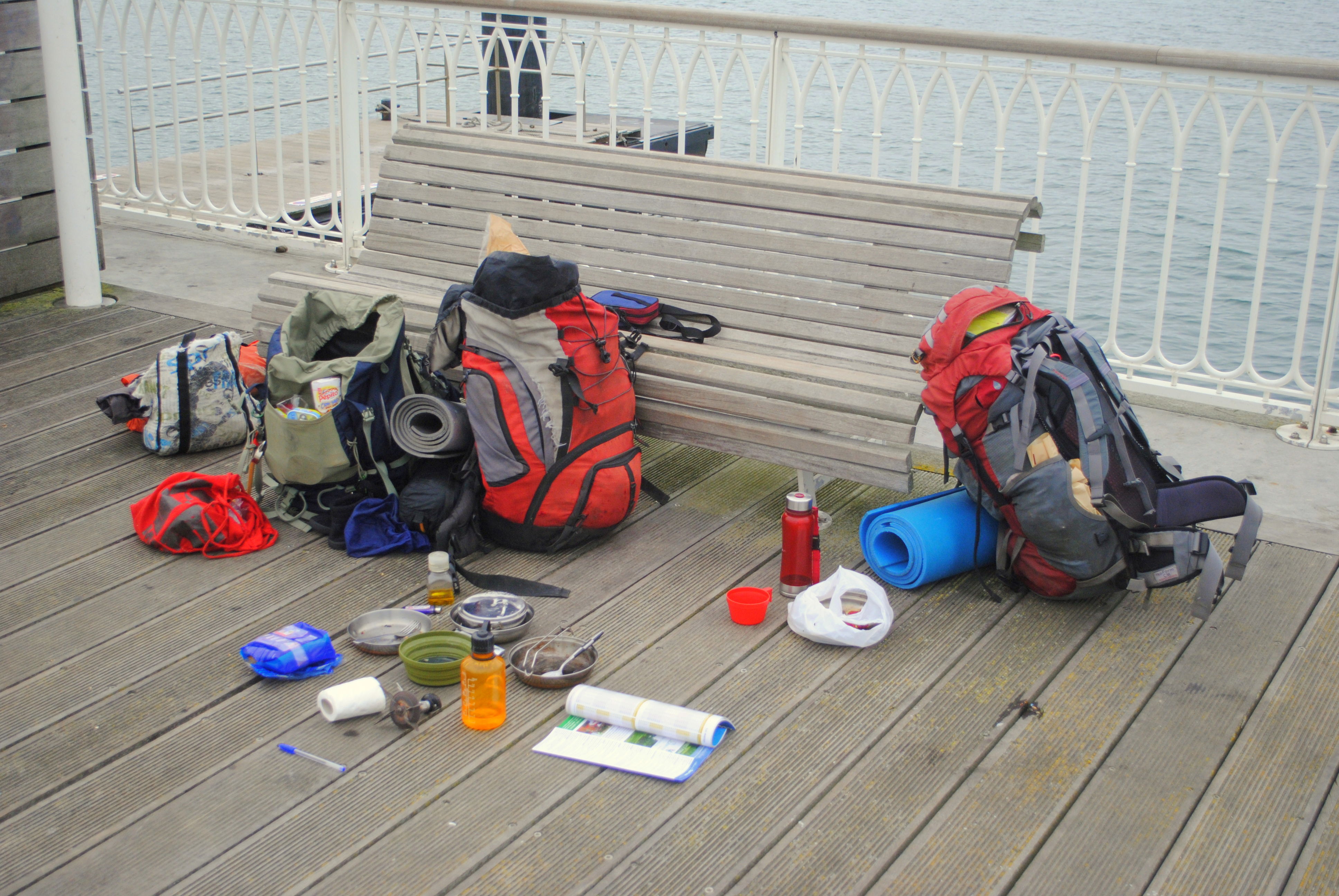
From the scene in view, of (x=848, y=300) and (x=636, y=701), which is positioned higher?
(x=848, y=300)

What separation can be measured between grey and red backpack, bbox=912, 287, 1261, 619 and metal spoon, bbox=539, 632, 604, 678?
109cm

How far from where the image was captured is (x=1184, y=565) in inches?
119

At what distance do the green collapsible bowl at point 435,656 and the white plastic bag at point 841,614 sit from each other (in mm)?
841

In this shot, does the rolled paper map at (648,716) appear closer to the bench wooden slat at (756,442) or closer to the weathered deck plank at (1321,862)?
the bench wooden slat at (756,442)

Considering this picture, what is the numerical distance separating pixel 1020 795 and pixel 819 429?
1.26m

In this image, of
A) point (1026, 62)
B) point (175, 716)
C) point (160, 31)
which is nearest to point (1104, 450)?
point (1026, 62)

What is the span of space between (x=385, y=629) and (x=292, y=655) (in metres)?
0.27

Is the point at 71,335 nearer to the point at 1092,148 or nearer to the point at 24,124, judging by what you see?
the point at 24,124

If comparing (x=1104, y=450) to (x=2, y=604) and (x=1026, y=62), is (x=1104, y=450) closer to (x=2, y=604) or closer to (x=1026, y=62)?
(x=1026, y=62)

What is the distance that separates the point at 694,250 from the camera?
405 cm

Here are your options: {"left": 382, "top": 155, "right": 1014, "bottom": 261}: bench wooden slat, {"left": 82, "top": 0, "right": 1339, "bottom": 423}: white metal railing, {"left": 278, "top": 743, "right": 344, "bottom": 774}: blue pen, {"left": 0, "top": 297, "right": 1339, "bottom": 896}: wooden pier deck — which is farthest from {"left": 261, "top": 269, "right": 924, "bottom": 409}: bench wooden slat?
{"left": 278, "top": 743, "right": 344, "bottom": 774}: blue pen

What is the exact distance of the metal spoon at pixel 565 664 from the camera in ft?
9.25

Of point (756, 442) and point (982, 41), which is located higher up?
point (982, 41)

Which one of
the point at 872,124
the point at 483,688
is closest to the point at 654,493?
the point at 483,688
